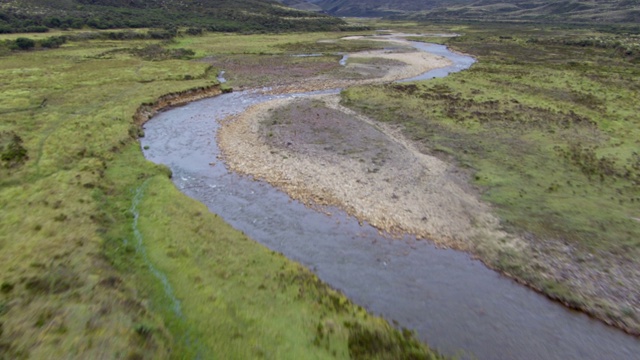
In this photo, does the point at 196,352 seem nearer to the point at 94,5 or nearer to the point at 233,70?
the point at 233,70

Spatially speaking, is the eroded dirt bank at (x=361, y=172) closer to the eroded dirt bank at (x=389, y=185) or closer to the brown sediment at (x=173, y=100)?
the eroded dirt bank at (x=389, y=185)

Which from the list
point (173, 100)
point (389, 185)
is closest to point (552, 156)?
point (389, 185)

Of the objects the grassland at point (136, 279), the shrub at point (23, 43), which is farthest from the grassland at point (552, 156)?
the shrub at point (23, 43)

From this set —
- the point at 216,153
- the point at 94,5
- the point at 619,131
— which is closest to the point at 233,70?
the point at 216,153

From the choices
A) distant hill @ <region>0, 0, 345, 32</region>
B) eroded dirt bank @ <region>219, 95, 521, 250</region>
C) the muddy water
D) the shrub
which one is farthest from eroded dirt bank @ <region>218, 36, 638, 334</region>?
distant hill @ <region>0, 0, 345, 32</region>

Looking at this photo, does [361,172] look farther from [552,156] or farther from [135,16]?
[135,16]
